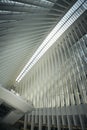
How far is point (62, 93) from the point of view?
1870 cm

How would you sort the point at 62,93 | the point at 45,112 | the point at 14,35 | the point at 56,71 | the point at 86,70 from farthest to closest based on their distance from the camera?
the point at 56,71 < the point at 45,112 < the point at 62,93 < the point at 86,70 < the point at 14,35

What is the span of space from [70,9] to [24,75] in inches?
869

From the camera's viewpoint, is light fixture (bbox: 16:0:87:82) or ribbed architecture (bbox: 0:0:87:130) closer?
ribbed architecture (bbox: 0:0:87:130)

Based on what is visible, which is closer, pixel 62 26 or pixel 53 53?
pixel 62 26

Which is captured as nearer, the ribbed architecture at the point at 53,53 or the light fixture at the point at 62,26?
the ribbed architecture at the point at 53,53

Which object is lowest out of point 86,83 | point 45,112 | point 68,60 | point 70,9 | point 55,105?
point 45,112

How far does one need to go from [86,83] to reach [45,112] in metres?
8.39

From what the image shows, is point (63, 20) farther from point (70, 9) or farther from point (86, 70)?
point (86, 70)

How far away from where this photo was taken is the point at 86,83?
15.6 meters

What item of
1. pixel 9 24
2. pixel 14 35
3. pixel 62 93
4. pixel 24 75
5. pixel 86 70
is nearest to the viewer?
pixel 9 24

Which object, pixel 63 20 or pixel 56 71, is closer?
pixel 63 20

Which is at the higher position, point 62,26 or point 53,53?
point 62,26

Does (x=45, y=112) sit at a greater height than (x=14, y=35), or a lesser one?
lesser

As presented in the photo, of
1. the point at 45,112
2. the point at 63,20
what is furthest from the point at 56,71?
the point at 63,20
